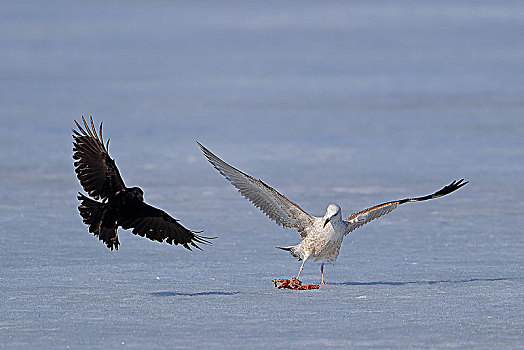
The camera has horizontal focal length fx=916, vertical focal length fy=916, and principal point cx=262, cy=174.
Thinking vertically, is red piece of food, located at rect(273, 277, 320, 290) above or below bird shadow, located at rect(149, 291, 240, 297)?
above

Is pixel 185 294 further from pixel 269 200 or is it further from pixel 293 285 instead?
pixel 269 200

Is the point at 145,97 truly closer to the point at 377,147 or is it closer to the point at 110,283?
the point at 377,147

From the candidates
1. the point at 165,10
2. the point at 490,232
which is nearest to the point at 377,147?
the point at 490,232

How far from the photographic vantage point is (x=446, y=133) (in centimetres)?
1419

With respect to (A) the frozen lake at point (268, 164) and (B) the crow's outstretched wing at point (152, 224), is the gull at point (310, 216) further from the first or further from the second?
(B) the crow's outstretched wing at point (152, 224)

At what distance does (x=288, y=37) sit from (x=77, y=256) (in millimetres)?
20435

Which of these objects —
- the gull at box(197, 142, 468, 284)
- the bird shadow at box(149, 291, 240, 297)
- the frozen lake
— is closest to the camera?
the frozen lake

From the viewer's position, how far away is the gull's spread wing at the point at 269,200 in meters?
5.88

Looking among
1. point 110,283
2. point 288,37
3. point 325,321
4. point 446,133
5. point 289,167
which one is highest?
point 288,37

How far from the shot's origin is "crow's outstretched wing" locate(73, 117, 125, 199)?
219 inches

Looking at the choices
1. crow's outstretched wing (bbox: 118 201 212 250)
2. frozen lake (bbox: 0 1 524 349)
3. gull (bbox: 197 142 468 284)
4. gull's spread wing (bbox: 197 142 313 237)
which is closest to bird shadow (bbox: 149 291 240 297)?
frozen lake (bbox: 0 1 524 349)

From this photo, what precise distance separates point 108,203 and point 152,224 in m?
0.32

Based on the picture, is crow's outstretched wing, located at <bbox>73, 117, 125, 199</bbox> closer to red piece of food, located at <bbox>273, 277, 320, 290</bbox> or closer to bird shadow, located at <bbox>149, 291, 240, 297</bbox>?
bird shadow, located at <bbox>149, 291, 240, 297</bbox>

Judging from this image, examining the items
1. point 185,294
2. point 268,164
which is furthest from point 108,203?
point 268,164
